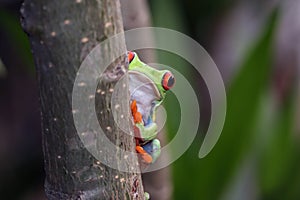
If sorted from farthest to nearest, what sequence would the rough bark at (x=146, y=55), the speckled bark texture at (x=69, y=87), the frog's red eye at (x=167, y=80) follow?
the rough bark at (x=146, y=55) < the frog's red eye at (x=167, y=80) < the speckled bark texture at (x=69, y=87)

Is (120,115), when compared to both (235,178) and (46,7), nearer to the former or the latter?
(46,7)

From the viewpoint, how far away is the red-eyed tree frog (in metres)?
0.50

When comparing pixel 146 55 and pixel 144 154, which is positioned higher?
pixel 146 55

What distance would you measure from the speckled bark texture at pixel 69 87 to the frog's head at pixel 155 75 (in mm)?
74

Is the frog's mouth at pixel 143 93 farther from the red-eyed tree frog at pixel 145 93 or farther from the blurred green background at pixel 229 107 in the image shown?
the blurred green background at pixel 229 107

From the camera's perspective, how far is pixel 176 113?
1444 mm

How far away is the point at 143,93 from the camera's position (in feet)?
1.71

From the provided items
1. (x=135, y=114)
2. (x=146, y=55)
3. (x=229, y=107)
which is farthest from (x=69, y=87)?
(x=229, y=107)

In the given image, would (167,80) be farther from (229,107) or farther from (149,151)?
(229,107)

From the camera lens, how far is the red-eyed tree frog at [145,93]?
0.50 meters

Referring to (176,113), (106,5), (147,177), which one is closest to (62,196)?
(106,5)

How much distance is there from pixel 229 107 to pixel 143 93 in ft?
3.20

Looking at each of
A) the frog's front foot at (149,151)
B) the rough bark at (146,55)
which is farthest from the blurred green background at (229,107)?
the frog's front foot at (149,151)

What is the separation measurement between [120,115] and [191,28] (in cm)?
179
